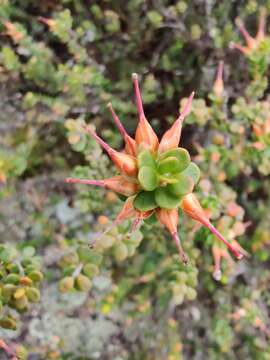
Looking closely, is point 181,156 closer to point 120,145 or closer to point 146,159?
point 146,159

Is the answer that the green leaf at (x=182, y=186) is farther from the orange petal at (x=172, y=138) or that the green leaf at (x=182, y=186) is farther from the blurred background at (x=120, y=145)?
the blurred background at (x=120, y=145)

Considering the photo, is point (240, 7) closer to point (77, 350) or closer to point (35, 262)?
point (35, 262)

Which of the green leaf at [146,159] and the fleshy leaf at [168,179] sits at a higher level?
the green leaf at [146,159]

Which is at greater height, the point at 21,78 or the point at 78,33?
the point at 78,33

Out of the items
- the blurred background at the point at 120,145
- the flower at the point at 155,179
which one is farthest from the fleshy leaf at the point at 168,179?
the blurred background at the point at 120,145

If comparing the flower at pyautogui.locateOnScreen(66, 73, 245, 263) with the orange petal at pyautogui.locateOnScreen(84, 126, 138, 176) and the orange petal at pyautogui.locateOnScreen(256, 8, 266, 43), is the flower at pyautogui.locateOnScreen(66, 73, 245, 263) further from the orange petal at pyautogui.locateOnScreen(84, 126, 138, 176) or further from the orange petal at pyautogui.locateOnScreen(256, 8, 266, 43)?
the orange petal at pyautogui.locateOnScreen(256, 8, 266, 43)

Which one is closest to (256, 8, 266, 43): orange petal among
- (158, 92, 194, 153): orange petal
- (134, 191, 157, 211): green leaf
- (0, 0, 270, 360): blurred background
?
(0, 0, 270, 360): blurred background

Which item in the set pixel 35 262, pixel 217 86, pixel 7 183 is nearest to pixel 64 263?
pixel 35 262
